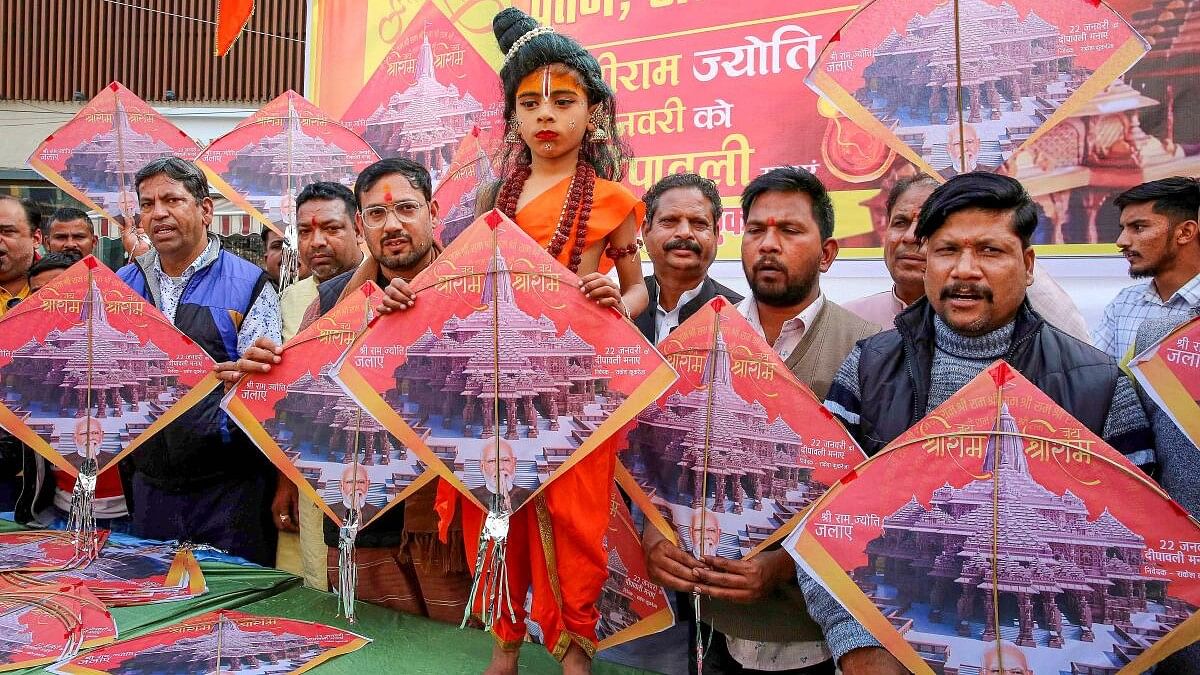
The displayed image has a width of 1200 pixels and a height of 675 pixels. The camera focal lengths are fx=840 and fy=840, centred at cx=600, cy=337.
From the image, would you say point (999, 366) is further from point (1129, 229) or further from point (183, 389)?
point (183, 389)

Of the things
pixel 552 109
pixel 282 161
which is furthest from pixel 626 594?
pixel 282 161

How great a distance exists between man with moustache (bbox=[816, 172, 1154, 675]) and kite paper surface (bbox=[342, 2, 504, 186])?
2.32 m

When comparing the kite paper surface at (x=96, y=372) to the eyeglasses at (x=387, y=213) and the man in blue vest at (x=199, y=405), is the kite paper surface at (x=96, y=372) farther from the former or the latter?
the eyeglasses at (x=387, y=213)

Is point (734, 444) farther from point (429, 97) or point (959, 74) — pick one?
point (429, 97)

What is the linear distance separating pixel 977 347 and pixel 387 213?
5.36 feet

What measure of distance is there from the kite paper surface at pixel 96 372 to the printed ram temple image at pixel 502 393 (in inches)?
43.2

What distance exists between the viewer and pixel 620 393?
1739 millimetres

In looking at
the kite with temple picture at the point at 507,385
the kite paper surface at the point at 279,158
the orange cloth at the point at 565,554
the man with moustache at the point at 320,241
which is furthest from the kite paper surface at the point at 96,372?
the orange cloth at the point at 565,554

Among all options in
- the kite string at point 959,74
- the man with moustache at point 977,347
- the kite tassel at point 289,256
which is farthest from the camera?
the kite tassel at point 289,256

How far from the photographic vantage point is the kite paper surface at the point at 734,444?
5.84 feet

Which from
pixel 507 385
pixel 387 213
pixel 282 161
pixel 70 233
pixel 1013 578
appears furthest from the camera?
pixel 70 233

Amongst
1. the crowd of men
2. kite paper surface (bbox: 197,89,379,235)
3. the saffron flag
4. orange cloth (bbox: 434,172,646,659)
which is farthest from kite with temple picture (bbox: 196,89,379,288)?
orange cloth (bbox: 434,172,646,659)

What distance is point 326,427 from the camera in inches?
89.0

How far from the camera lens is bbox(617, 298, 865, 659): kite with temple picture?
1780 millimetres
